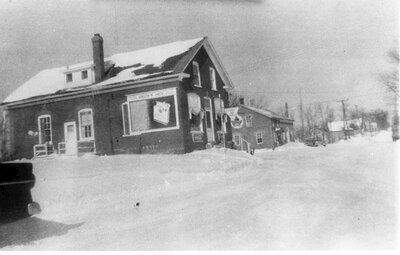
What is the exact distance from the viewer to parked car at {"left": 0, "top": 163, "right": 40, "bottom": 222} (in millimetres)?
6176

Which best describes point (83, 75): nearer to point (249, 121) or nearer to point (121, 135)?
point (121, 135)

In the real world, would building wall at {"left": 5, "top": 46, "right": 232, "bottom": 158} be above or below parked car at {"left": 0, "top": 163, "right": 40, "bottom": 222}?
above

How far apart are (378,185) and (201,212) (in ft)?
14.2

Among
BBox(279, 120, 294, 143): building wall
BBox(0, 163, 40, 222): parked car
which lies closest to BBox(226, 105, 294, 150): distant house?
BBox(279, 120, 294, 143): building wall

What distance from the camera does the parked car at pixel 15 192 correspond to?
618 cm

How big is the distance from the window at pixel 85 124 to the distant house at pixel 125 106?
0.05 metres

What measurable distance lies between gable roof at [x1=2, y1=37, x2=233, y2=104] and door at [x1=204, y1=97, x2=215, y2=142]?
2.67 m

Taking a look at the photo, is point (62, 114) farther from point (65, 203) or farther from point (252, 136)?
point (252, 136)

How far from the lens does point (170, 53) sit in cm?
1911

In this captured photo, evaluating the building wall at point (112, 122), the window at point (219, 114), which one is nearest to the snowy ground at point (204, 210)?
the building wall at point (112, 122)

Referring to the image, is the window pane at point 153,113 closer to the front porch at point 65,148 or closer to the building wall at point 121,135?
the building wall at point 121,135

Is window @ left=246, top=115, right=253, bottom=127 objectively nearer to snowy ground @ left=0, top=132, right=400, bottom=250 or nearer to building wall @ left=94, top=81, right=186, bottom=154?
building wall @ left=94, top=81, right=186, bottom=154

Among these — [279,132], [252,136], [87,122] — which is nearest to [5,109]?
[87,122]

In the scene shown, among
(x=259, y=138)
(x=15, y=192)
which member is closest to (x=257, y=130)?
(x=259, y=138)
